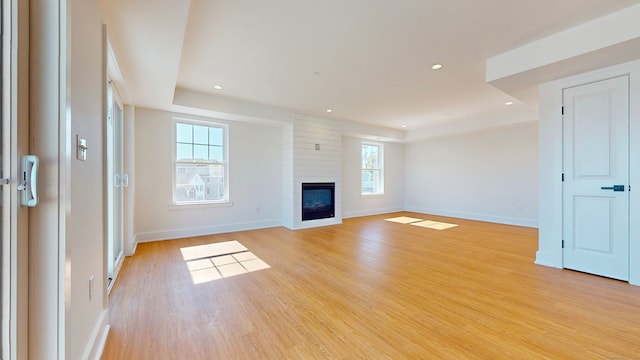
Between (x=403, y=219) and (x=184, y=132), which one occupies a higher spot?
(x=184, y=132)

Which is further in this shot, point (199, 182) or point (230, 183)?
point (230, 183)

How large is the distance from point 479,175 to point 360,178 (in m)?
3.06

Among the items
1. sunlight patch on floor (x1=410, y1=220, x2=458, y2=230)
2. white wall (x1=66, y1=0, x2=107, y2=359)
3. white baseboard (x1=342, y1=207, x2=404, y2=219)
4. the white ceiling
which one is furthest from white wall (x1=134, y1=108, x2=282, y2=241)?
sunlight patch on floor (x1=410, y1=220, x2=458, y2=230)

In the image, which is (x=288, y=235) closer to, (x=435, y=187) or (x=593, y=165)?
(x=593, y=165)

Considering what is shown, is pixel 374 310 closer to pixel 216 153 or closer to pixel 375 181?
pixel 216 153

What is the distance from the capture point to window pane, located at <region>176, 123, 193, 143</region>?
4801 mm

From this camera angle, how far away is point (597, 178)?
2957 millimetres

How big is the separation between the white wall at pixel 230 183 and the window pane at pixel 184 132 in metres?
0.16

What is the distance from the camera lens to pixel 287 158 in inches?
228

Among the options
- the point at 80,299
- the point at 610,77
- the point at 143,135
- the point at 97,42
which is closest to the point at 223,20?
the point at 97,42

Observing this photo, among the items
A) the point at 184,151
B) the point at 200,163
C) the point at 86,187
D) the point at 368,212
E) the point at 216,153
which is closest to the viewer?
the point at 86,187

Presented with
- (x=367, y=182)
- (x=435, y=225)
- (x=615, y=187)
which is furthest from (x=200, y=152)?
(x=615, y=187)

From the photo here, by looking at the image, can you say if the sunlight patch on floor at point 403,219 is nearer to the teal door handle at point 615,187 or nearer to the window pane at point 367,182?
the window pane at point 367,182

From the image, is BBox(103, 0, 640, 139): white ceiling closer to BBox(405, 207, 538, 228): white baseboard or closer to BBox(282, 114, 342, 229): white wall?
BBox(282, 114, 342, 229): white wall
